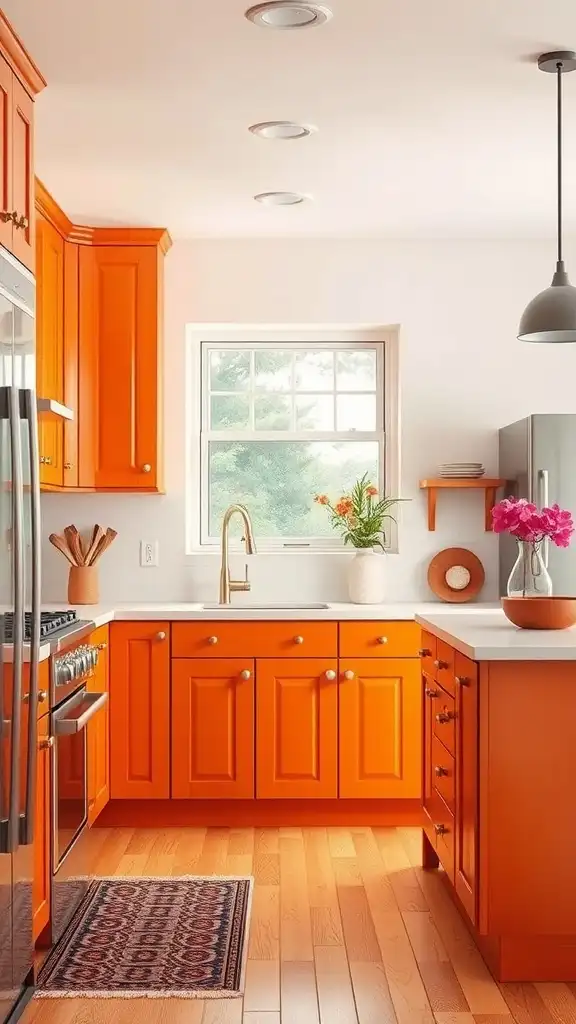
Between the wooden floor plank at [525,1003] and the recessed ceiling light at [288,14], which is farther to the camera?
the recessed ceiling light at [288,14]

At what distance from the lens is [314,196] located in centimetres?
466

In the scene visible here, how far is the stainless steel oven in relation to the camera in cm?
331

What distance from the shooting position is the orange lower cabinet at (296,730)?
4.75 metres

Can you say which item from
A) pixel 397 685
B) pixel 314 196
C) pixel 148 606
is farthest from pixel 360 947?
pixel 314 196

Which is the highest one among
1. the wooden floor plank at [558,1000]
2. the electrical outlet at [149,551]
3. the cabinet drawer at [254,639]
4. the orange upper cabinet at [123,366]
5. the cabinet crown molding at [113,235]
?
the cabinet crown molding at [113,235]

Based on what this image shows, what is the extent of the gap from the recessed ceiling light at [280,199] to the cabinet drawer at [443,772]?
2.26 m

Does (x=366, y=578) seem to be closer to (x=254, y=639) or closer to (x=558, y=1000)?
(x=254, y=639)

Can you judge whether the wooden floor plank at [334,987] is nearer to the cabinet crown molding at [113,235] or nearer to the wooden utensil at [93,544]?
the wooden utensil at [93,544]

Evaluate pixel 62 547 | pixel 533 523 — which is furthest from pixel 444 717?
pixel 62 547

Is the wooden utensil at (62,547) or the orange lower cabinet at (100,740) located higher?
the wooden utensil at (62,547)

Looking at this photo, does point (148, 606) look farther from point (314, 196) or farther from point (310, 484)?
point (314, 196)

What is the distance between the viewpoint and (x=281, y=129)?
152 inches

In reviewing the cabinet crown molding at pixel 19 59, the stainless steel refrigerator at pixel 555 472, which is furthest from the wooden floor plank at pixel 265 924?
the cabinet crown molding at pixel 19 59

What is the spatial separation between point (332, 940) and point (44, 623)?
1286 mm
